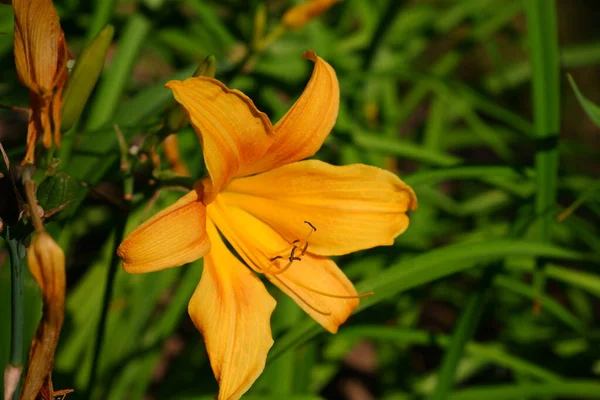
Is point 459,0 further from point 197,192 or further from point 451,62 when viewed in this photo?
point 197,192

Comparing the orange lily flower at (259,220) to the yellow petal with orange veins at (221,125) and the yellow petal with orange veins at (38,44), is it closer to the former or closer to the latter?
the yellow petal with orange veins at (221,125)

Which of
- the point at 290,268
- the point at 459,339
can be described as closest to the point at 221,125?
the point at 290,268

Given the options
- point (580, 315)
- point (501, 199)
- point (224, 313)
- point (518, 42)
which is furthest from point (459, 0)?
point (224, 313)

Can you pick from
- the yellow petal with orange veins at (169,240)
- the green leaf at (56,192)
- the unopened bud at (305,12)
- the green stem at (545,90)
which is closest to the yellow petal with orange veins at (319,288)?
the yellow petal with orange veins at (169,240)

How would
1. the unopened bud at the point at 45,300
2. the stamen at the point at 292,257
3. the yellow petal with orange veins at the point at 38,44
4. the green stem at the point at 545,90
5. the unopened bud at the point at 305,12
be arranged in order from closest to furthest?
the unopened bud at the point at 45,300 < the yellow petal with orange veins at the point at 38,44 < the stamen at the point at 292,257 < the green stem at the point at 545,90 < the unopened bud at the point at 305,12

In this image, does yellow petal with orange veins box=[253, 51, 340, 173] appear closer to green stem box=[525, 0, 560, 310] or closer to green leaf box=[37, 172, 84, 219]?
green leaf box=[37, 172, 84, 219]

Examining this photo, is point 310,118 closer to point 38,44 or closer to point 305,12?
point 38,44
